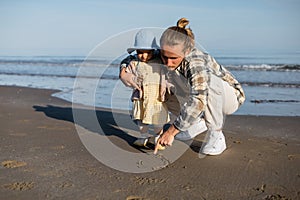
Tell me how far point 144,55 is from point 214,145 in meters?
1.04

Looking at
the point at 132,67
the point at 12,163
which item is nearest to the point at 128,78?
the point at 132,67

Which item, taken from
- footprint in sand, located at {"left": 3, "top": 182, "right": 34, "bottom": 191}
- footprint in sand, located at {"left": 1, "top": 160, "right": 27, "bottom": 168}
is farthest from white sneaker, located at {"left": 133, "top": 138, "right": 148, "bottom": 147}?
footprint in sand, located at {"left": 3, "top": 182, "right": 34, "bottom": 191}

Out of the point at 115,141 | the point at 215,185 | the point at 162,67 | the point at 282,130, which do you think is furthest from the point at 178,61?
the point at 282,130

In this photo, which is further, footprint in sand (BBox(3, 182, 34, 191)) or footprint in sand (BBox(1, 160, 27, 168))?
footprint in sand (BBox(1, 160, 27, 168))

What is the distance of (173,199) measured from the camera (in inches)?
93.3

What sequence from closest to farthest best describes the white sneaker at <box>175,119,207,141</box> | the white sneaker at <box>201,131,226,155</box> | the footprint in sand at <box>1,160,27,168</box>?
the footprint in sand at <box>1,160,27,168</box> < the white sneaker at <box>201,131,226,155</box> < the white sneaker at <box>175,119,207,141</box>

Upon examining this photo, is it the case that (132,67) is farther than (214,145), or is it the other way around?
(132,67)

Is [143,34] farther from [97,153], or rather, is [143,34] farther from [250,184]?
[250,184]

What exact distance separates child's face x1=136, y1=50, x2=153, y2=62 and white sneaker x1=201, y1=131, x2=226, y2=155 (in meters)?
0.90

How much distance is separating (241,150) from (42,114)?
307cm

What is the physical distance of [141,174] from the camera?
2.82 meters

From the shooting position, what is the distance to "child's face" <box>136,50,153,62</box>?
3344 millimetres

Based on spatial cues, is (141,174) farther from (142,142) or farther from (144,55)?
(144,55)

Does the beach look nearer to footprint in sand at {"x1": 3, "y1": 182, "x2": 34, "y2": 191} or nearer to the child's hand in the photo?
footprint in sand at {"x1": 3, "y1": 182, "x2": 34, "y2": 191}
